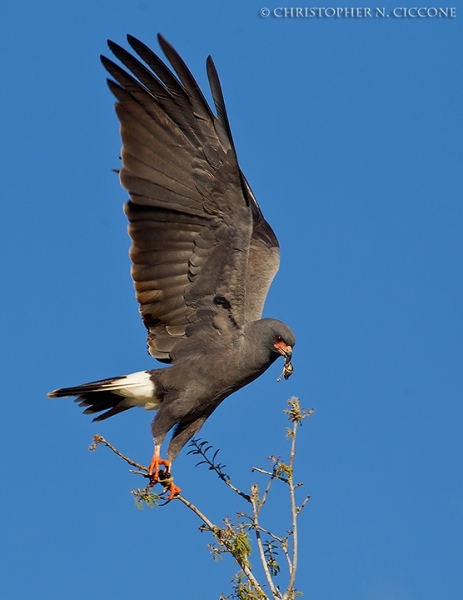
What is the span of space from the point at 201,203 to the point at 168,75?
1034 mm

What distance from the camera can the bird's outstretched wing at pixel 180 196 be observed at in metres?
6.46

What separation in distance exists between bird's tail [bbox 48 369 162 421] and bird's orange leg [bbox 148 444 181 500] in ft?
1.73

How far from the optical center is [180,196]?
666 centimetres

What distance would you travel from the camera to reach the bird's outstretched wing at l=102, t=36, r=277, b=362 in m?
6.46

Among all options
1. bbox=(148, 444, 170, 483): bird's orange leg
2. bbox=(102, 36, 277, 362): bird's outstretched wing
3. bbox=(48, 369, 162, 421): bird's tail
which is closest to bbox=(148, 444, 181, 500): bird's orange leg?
bbox=(148, 444, 170, 483): bird's orange leg

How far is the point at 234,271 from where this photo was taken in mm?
6555

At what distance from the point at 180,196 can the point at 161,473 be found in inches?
86.8

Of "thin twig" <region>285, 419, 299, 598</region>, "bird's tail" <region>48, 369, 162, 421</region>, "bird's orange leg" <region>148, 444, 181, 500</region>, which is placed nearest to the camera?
"thin twig" <region>285, 419, 299, 598</region>

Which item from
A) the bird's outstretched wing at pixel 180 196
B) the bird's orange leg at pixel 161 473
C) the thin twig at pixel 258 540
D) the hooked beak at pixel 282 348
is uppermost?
the bird's outstretched wing at pixel 180 196

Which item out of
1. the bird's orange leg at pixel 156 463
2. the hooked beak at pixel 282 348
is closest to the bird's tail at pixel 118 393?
the bird's orange leg at pixel 156 463

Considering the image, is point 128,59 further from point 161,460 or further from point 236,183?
point 161,460

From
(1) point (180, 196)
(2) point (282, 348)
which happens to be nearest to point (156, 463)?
(2) point (282, 348)

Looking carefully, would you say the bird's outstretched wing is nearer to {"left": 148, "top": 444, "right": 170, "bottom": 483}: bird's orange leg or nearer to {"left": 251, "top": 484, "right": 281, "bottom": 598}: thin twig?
{"left": 148, "top": 444, "right": 170, "bottom": 483}: bird's orange leg

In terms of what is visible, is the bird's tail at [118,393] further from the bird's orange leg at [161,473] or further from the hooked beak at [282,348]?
the hooked beak at [282,348]
